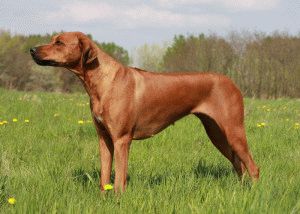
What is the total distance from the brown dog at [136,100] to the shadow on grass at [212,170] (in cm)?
19

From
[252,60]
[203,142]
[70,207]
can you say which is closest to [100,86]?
[70,207]

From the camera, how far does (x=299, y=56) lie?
2712 cm

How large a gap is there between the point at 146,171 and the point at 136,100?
3.25 feet

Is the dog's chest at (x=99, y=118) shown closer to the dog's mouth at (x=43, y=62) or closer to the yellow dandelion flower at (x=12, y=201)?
the dog's mouth at (x=43, y=62)

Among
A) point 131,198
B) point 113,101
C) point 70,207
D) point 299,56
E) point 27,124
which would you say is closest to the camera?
point 70,207

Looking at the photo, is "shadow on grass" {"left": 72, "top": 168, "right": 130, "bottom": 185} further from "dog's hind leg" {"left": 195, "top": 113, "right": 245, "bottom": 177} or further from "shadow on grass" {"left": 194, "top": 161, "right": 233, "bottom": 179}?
"dog's hind leg" {"left": 195, "top": 113, "right": 245, "bottom": 177}

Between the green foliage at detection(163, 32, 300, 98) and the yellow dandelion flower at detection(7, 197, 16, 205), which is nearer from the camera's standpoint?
the yellow dandelion flower at detection(7, 197, 16, 205)

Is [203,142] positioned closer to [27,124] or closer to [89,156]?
[89,156]

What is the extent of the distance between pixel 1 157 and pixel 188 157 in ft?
7.40

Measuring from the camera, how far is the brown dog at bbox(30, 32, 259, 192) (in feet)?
13.1

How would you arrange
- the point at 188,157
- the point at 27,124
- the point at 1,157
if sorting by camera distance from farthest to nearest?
1. the point at 27,124
2. the point at 188,157
3. the point at 1,157

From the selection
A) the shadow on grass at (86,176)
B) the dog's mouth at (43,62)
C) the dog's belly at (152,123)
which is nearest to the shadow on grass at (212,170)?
the dog's belly at (152,123)

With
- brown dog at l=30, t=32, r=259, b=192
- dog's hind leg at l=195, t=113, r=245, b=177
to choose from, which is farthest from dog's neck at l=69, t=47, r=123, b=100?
dog's hind leg at l=195, t=113, r=245, b=177

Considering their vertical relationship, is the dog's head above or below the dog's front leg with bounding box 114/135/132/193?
above
